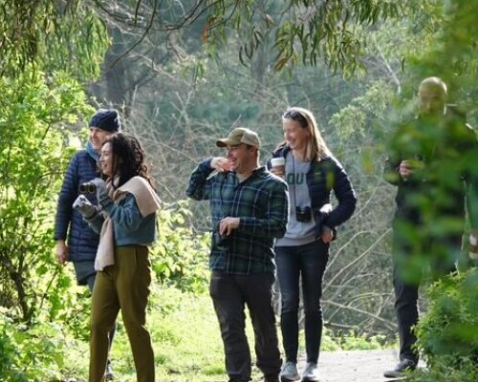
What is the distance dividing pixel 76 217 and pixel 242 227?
4.04 ft

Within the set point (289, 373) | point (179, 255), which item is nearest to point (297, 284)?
point (289, 373)

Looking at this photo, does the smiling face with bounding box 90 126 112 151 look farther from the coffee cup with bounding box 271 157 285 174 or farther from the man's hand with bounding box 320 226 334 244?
the man's hand with bounding box 320 226 334 244

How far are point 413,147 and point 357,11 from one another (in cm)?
582

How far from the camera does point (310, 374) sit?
9453mm

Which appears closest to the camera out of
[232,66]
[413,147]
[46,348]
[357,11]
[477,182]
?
[413,147]

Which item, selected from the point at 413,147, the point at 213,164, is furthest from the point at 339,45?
the point at 413,147

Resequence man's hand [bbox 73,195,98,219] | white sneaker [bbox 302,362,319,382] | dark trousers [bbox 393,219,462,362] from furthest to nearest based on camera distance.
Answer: white sneaker [bbox 302,362,319,382], man's hand [bbox 73,195,98,219], dark trousers [bbox 393,219,462,362]

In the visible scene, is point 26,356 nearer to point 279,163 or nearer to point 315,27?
point 279,163

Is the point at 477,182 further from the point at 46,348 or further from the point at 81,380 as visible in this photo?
the point at 81,380

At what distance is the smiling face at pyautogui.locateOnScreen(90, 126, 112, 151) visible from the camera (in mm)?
9125

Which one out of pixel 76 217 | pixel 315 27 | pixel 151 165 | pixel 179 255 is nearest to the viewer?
pixel 315 27

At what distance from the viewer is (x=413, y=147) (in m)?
2.73

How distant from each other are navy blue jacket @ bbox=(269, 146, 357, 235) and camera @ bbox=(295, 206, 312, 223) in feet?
0.18

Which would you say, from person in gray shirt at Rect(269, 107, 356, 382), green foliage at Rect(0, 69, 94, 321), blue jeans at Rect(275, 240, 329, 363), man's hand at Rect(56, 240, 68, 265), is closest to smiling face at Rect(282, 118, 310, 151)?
person in gray shirt at Rect(269, 107, 356, 382)
